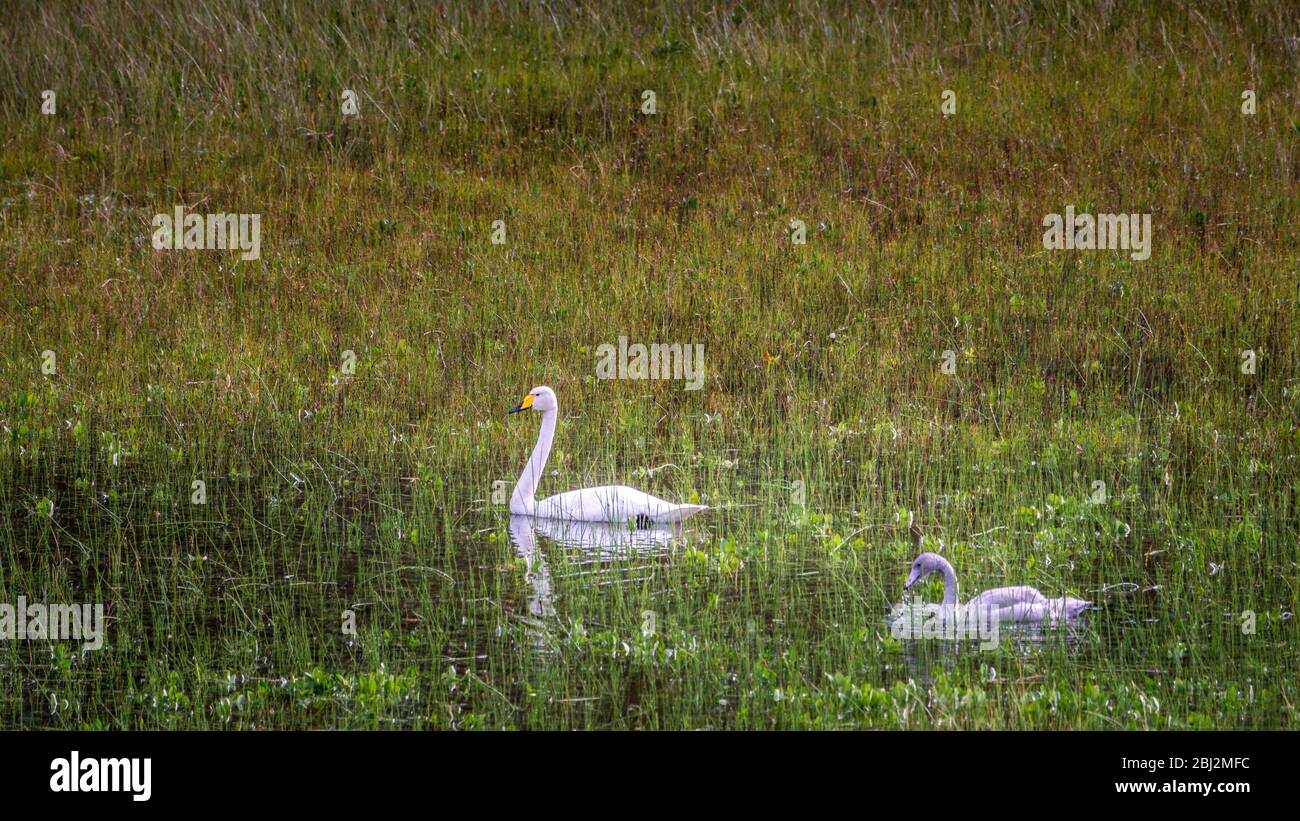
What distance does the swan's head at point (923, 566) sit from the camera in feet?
26.5

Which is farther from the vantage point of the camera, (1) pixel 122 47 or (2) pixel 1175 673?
(1) pixel 122 47

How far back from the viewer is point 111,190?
17.7 metres

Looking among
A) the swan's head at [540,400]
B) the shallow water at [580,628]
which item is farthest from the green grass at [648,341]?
the swan's head at [540,400]

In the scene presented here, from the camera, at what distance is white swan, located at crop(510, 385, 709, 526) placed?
9.80m

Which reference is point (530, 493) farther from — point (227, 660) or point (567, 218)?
point (567, 218)

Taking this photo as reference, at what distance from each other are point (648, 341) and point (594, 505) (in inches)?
180

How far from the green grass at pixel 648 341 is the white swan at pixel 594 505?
0.22 meters

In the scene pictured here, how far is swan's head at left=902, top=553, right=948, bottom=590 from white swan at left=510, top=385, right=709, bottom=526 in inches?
73.6

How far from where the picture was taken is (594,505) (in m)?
10.0

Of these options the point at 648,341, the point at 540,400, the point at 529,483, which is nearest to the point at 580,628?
the point at 529,483

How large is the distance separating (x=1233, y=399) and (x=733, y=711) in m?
7.46

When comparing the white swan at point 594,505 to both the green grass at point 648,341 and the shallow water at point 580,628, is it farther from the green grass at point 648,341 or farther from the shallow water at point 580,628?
the green grass at point 648,341

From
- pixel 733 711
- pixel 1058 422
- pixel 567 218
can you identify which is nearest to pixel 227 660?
pixel 733 711

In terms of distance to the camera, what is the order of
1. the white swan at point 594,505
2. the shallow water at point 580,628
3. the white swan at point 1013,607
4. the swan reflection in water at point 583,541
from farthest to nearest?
the white swan at point 594,505 < the swan reflection in water at point 583,541 < the white swan at point 1013,607 < the shallow water at point 580,628
